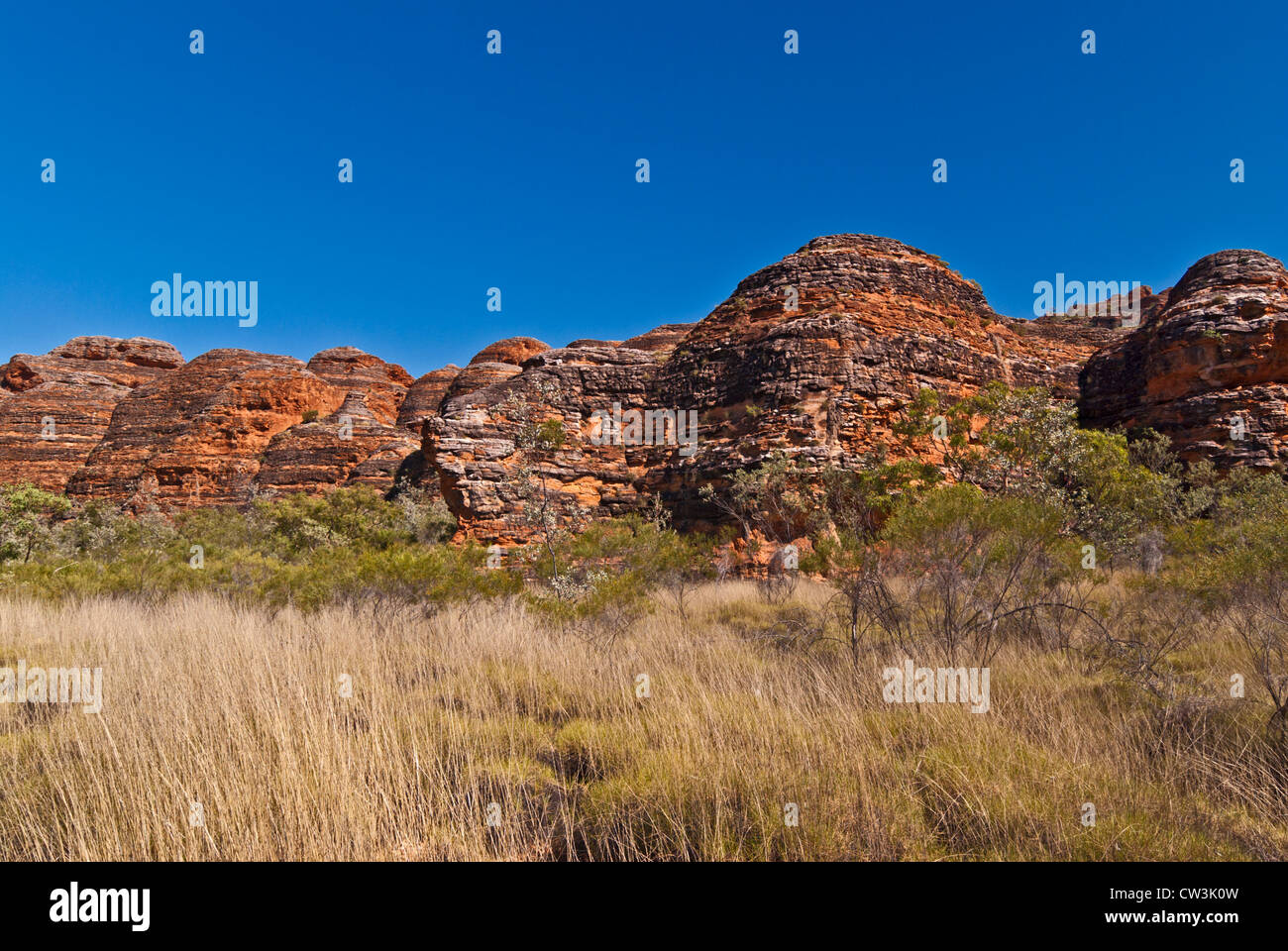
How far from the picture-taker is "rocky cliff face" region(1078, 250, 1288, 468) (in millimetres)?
18719

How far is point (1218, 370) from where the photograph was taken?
783 inches

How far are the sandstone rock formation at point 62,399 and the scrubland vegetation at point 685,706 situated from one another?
35.7m

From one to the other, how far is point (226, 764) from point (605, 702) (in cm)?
277

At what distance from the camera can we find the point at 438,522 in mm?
20578

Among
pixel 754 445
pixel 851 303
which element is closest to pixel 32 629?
pixel 754 445

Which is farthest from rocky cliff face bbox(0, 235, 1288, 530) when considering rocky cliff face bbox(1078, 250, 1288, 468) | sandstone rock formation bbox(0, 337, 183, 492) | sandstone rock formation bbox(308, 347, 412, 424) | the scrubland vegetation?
sandstone rock formation bbox(0, 337, 183, 492)

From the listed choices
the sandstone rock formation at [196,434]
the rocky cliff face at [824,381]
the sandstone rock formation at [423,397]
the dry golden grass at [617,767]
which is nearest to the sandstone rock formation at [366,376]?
the sandstone rock formation at [423,397]

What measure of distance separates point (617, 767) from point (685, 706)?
748 millimetres

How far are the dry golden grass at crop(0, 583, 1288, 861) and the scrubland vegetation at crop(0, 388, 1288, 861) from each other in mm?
24

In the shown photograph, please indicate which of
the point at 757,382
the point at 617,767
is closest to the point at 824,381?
the point at 757,382

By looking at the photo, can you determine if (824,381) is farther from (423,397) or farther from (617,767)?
(423,397)
